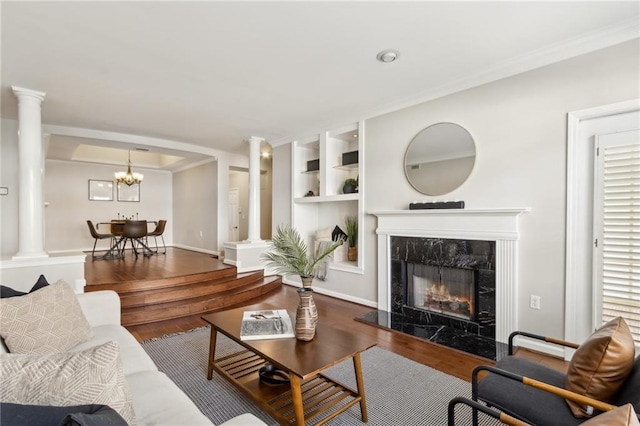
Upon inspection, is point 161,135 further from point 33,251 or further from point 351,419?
point 351,419

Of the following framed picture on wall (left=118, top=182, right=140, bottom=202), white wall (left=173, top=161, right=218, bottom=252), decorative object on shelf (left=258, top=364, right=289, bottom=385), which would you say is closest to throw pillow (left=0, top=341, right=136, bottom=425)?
decorative object on shelf (left=258, top=364, right=289, bottom=385)

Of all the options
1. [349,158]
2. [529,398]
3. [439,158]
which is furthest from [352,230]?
[529,398]

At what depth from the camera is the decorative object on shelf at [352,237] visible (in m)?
4.74

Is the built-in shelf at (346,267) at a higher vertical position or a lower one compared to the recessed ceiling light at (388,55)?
lower

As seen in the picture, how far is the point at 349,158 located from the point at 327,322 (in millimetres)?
2293

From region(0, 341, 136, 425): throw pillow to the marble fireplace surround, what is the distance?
3099mm

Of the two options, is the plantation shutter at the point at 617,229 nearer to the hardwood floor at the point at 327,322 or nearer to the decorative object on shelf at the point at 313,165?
the hardwood floor at the point at 327,322

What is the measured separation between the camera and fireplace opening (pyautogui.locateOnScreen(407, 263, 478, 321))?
3.38 metres

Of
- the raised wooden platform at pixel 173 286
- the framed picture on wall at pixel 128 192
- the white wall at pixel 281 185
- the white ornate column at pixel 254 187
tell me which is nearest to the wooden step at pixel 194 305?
the raised wooden platform at pixel 173 286

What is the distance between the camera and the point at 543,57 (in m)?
2.73

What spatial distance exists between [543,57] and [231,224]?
24.3ft

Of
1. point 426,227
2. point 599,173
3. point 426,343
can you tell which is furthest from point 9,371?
point 599,173

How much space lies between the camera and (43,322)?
1.71m

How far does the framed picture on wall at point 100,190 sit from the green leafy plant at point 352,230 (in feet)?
22.5
